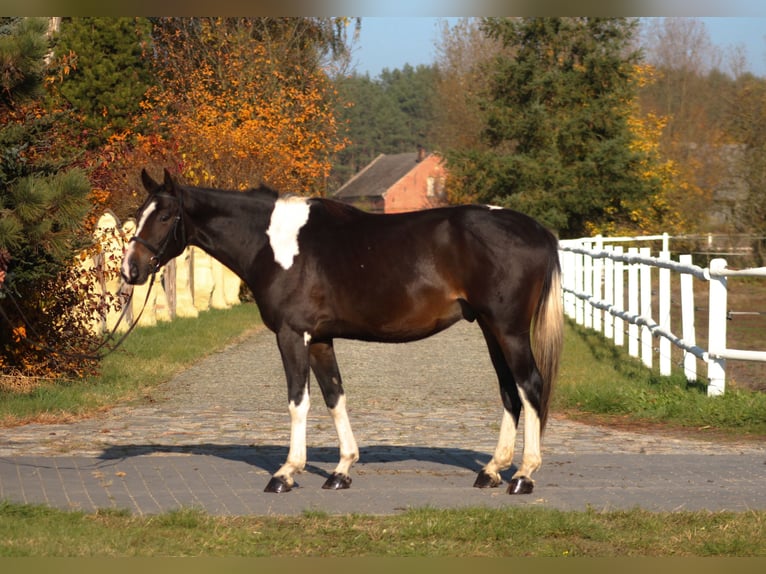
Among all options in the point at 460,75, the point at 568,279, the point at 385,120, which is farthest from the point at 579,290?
the point at 385,120

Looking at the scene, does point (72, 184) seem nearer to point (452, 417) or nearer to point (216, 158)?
point (452, 417)

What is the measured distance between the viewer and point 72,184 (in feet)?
35.6

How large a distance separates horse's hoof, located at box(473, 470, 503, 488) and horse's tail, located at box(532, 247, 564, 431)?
478 millimetres

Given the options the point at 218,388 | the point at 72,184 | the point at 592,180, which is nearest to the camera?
the point at 72,184

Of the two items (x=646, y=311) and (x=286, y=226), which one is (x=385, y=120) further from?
(x=286, y=226)

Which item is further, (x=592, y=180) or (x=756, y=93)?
(x=592, y=180)

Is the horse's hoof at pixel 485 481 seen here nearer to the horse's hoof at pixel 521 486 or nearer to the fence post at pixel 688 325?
the horse's hoof at pixel 521 486

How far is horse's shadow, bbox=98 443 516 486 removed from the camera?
9391 millimetres

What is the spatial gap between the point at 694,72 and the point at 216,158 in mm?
47389

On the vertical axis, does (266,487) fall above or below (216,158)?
below

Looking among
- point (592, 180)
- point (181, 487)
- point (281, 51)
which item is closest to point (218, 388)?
point (181, 487)

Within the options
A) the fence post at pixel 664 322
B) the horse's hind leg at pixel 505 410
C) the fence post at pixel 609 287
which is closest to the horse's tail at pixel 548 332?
the horse's hind leg at pixel 505 410

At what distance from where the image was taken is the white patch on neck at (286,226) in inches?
346

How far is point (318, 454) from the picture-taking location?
10008 mm
